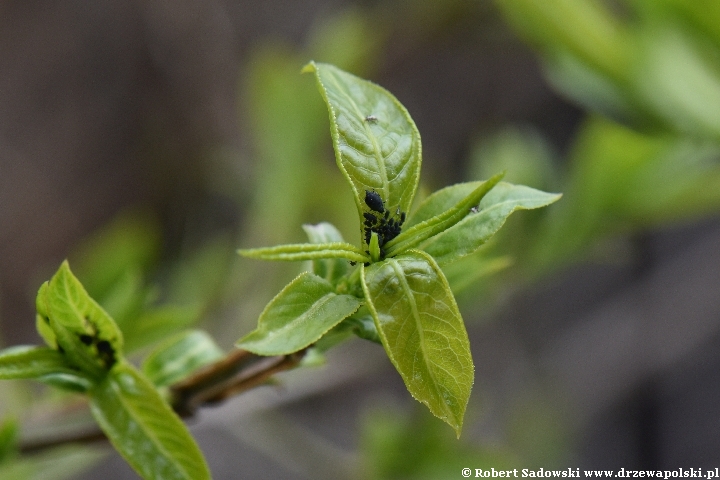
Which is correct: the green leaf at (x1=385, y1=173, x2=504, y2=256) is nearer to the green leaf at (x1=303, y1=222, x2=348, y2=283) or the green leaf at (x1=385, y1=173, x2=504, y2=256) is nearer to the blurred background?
the green leaf at (x1=303, y1=222, x2=348, y2=283)

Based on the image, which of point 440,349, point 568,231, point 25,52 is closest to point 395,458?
point 568,231

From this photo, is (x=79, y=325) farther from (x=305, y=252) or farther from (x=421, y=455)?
(x=421, y=455)

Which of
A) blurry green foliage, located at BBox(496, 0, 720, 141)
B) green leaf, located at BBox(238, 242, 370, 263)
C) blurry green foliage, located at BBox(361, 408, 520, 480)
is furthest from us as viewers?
blurry green foliage, located at BBox(361, 408, 520, 480)

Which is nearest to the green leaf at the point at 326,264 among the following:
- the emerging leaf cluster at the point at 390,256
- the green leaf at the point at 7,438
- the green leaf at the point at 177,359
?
the emerging leaf cluster at the point at 390,256

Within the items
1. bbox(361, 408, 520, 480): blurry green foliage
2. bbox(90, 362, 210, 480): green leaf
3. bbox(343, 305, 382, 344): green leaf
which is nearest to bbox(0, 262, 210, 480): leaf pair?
bbox(90, 362, 210, 480): green leaf

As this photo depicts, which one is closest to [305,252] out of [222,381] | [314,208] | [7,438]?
[222,381]

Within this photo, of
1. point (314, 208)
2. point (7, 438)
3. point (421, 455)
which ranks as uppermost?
point (7, 438)
